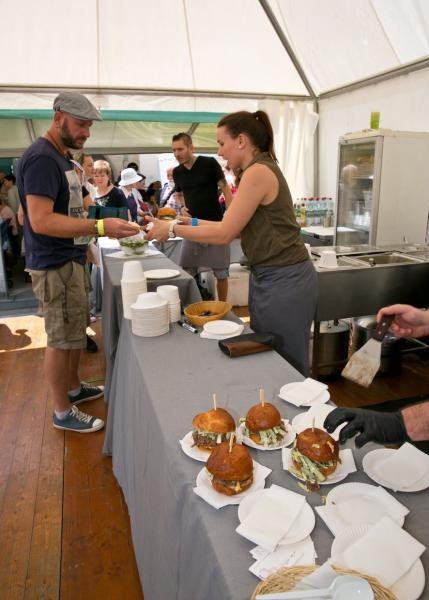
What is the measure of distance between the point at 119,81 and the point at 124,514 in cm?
466

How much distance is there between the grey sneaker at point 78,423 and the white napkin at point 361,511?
1.88 metres

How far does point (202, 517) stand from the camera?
80 centimetres

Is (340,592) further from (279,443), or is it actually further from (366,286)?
(366,286)

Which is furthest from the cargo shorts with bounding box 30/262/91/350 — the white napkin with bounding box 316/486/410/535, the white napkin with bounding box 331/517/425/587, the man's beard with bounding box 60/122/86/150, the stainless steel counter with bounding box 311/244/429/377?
the white napkin with bounding box 331/517/425/587

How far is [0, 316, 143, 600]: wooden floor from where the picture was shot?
5.00 feet

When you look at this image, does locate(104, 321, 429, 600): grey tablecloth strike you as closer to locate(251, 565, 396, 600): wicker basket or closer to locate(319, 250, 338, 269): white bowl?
locate(251, 565, 396, 600): wicker basket

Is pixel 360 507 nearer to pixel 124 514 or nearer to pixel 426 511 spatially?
pixel 426 511

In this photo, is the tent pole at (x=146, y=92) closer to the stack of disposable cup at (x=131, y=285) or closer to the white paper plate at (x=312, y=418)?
the stack of disposable cup at (x=131, y=285)

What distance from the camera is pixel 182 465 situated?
3.13 ft

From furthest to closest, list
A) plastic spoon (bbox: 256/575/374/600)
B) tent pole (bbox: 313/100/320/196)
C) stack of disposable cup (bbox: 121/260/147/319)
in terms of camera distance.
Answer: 1. tent pole (bbox: 313/100/320/196)
2. stack of disposable cup (bbox: 121/260/147/319)
3. plastic spoon (bbox: 256/575/374/600)

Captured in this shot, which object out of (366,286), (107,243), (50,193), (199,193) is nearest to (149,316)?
(50,193)

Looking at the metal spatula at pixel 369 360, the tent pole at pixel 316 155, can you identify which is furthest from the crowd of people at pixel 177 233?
the tent pole at pixel 316 155

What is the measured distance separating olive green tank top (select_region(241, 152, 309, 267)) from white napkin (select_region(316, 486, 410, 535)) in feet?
3.80

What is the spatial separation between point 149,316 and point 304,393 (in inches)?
29.2
